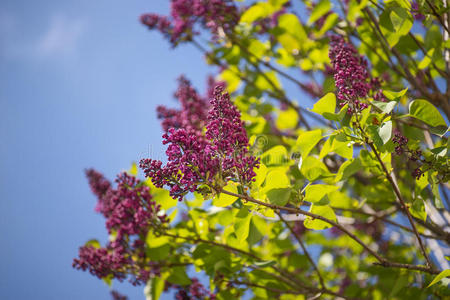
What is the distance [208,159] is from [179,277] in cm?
106

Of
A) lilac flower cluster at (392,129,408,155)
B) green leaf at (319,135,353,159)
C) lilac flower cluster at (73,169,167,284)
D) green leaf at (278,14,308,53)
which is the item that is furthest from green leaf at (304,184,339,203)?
green leaf at (278,14,308,53)

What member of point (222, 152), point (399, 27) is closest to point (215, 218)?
point (222, 152)

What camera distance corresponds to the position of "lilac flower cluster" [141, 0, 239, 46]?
7.63 feet

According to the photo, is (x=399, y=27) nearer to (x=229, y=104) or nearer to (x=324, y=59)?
(x=229, y=104)

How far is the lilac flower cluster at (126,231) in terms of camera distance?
1726mm

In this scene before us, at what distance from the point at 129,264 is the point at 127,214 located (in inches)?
11.2

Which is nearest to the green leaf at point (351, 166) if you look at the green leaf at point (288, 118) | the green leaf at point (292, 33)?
the green leaf at point (292, 33)

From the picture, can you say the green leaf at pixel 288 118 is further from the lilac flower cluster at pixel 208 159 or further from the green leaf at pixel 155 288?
the lilac flower cluster at pixel 208 159

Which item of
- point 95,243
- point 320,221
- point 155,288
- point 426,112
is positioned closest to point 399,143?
point 426,112

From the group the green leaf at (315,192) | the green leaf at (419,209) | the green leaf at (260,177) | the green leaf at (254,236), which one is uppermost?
the green leaf at (260,177)

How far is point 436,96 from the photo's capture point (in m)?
1.79

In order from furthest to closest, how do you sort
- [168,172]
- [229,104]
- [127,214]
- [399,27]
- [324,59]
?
[324,59] → [127,214] → [399,27] → [229,104] → [168,172]

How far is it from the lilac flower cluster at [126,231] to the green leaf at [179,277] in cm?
11

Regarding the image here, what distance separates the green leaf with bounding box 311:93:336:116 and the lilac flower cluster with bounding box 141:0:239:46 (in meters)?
1.59
